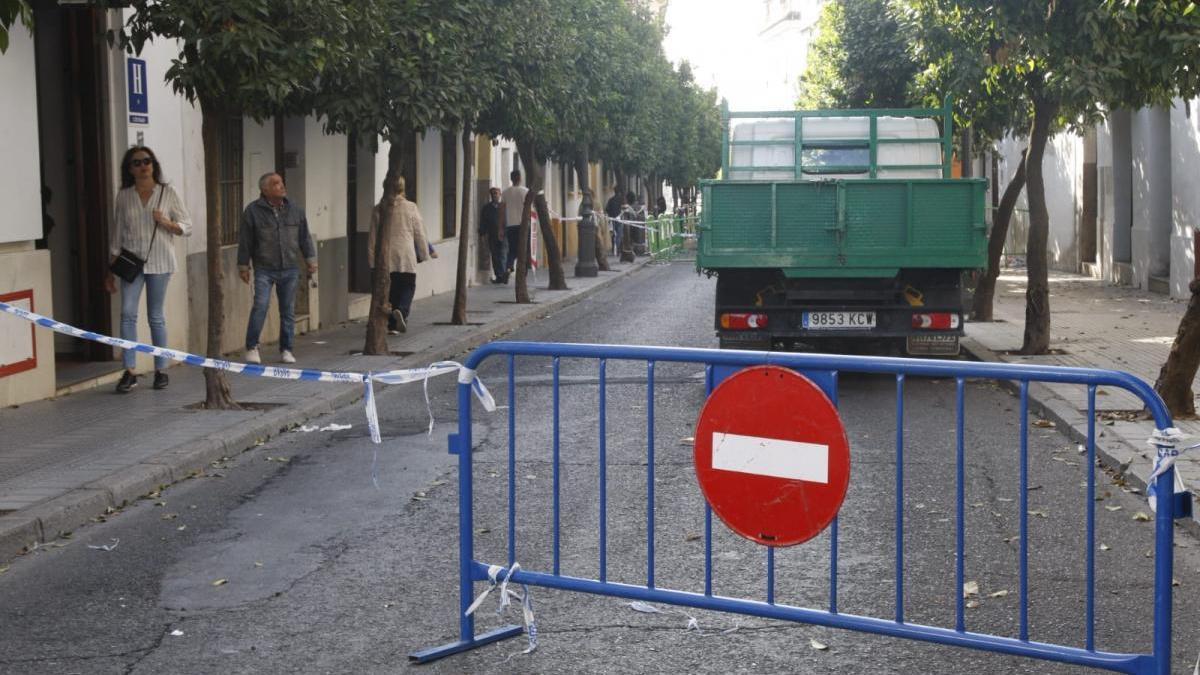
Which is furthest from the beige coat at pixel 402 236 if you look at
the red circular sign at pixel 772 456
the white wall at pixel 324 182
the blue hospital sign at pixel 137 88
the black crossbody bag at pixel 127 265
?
the red circular sign at pixel 772 456

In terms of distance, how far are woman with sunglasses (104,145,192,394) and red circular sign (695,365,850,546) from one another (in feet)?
28.4

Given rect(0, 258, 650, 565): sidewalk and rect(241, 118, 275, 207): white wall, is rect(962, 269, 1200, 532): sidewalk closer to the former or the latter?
rect(0, 258, 650, 565): sidewalk

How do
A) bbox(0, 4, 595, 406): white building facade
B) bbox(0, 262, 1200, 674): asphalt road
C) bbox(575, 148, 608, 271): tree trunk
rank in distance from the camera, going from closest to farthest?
bbox(0, 262, 1200, 674): asphalt road, bbox(0, 4, 595, 406): white building facade, bbox(575, 148, 608, 271): tree trunk

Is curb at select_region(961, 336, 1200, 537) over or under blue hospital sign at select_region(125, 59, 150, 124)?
under

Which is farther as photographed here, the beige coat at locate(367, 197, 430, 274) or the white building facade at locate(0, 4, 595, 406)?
the beige coat at locate(367, 197, 430, 274)

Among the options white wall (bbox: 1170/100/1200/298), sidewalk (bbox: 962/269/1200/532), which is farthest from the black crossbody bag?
white wall (bbox: 1170/100/1200/298)

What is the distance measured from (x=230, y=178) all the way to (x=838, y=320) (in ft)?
24.0

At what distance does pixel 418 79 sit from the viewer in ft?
52.6

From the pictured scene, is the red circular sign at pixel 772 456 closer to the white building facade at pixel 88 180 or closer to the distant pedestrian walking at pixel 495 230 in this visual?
the white building facade at pixel 88 180

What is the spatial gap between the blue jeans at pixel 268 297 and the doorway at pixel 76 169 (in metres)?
1.38

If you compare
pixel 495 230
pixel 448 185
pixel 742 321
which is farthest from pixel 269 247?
pixel 495 230

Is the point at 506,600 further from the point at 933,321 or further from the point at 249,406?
the point at 933,321

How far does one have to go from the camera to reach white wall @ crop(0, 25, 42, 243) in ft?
39.6

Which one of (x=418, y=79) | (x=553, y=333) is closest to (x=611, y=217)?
(x=553, y=333)
